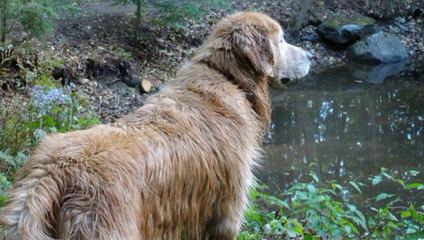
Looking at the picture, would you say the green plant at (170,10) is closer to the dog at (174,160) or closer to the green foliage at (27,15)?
the green foliage at (27,15)

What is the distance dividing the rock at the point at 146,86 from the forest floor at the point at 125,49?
11 cm

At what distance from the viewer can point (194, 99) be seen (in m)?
4.41

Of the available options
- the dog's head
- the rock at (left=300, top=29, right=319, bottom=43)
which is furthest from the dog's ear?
the rock at (left=300, top=29, right=319, bottom=43)

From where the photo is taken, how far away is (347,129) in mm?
11492

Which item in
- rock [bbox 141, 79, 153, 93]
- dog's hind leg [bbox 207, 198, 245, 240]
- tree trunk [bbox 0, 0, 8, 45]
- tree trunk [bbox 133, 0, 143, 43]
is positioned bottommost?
rock [bbox 141, 79, 153, 93]

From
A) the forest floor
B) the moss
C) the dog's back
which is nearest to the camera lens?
the dog's back

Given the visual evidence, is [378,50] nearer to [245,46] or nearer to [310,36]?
[310,36]

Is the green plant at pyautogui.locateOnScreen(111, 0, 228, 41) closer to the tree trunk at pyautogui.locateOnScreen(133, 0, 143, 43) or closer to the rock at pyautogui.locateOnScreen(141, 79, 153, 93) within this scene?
the tree trunk at pyautogui.locateOnScreen(133, 0, 143, 43)

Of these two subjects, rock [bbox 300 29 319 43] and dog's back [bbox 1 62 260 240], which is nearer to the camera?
dog's back [bbox 1 62 260 240]

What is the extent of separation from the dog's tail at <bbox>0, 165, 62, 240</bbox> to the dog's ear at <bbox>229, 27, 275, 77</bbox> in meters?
1.94

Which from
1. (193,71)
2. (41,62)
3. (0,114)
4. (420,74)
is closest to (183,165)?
(193,71)

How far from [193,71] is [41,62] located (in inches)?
222

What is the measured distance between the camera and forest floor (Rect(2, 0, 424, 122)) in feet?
36.4

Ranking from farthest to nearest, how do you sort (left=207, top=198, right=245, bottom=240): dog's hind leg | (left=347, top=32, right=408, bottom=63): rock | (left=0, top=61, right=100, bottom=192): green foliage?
(left=347, top=32, right=408, bottom=63): rock
(left=0, top=61, right=100, bottom=192): green foliage
(left=207, top=198, right=245, bottom=240): dog's hind leg
